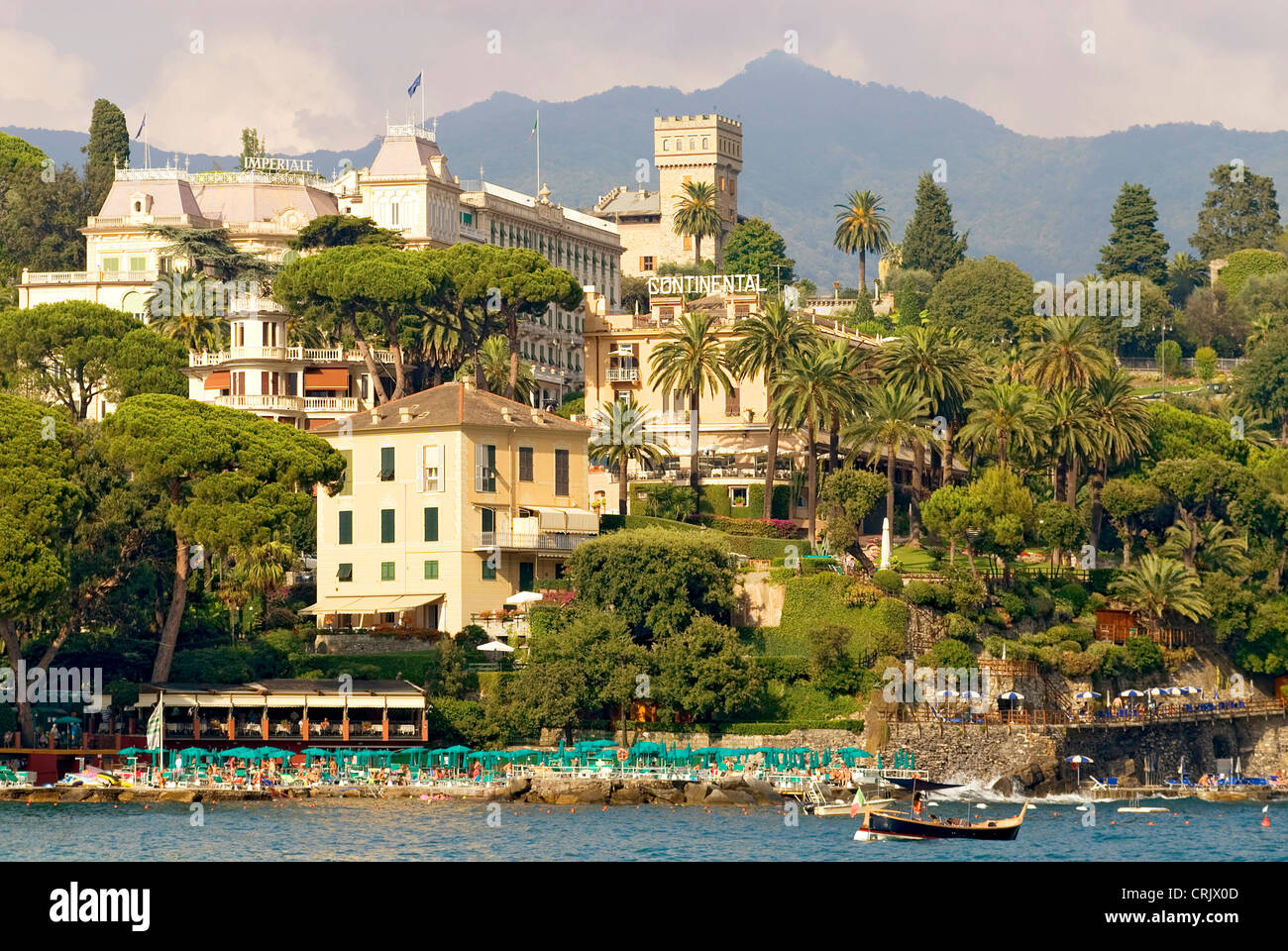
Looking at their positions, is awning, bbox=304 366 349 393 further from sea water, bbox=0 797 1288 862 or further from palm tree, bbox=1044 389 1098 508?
sea water, bbox=0 797 1288 862

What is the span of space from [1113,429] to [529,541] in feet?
93.8

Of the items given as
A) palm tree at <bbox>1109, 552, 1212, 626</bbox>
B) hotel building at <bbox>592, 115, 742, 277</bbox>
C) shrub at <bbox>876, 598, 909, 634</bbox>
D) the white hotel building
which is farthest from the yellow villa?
hotel building at <bbox>592, 115, 742, 277</bbox>

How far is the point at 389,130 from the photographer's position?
411ft

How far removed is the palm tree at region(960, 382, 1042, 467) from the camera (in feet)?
290

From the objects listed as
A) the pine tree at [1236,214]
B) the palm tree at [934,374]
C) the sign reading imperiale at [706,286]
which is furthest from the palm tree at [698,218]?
the palm tree at [934,374]

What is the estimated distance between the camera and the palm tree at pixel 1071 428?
90.2 metres

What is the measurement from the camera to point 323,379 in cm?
10156

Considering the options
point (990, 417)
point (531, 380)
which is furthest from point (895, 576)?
point (531, 380)

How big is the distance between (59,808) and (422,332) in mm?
44384

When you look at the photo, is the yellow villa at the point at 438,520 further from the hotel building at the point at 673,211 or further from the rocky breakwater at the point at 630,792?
the hotel building at the point at 673,211

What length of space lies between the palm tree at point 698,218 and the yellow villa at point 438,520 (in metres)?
103

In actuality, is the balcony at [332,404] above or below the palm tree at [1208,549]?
above
